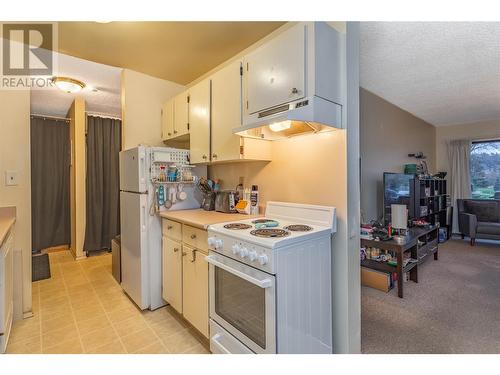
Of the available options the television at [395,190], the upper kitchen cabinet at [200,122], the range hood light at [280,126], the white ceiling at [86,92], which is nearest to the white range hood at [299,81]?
the range hood light at [280,126]

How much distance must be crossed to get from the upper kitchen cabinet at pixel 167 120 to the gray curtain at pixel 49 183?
2.44 metres

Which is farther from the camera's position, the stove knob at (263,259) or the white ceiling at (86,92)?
the white ceiling at (86,92)

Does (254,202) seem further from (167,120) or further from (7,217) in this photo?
(7,217)

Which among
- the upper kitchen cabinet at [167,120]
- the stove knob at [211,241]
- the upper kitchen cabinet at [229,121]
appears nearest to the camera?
the stove knob at [211,241]

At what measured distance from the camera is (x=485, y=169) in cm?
537

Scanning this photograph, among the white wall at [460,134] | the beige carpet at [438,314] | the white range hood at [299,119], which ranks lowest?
the beige carpet at [438,314]

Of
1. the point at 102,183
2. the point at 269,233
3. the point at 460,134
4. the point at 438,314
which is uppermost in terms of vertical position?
the point at 460,134

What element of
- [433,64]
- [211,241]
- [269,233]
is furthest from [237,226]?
[433,64]

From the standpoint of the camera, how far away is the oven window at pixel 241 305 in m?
1.38

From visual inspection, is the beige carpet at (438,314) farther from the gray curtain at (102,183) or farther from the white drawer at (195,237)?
the gray curtain at (102,183)

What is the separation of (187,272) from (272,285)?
3.12 ft
